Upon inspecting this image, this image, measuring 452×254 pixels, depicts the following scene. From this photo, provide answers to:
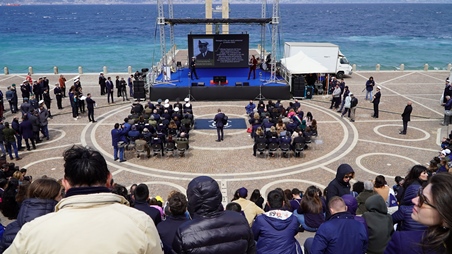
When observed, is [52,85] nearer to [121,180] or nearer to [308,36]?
[121,180]

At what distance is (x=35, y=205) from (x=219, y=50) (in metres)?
26.8

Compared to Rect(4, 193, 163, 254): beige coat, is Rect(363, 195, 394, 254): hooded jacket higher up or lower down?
lower down

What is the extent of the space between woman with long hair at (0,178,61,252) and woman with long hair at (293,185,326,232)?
15.7ft

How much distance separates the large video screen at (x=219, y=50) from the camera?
29922mm

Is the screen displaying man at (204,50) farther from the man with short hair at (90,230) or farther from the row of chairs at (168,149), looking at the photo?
the man with short hair at (90,230)

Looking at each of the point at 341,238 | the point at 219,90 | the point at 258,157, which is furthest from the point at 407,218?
the point at 219,90

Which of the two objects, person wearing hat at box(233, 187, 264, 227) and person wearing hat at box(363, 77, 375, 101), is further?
person wearing hat at box(363, 77, 375, 101)

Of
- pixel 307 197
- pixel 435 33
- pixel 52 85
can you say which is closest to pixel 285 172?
pixel 307 197

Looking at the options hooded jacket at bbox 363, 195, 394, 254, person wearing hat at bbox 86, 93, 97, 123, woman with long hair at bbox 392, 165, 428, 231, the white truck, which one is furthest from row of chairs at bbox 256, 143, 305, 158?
the white truck

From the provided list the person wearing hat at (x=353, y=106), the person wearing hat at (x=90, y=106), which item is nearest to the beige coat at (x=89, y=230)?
the person wearing hat at (x=90, y=106)

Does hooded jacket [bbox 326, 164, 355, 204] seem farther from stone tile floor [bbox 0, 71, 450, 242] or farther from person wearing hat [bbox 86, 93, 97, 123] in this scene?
person wearing hat [bbox 86, 93, 97, 123]

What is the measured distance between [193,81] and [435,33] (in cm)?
10689

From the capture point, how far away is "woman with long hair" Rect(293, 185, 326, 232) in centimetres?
783

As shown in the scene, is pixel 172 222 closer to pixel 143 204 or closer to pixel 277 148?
pixel 143 204
